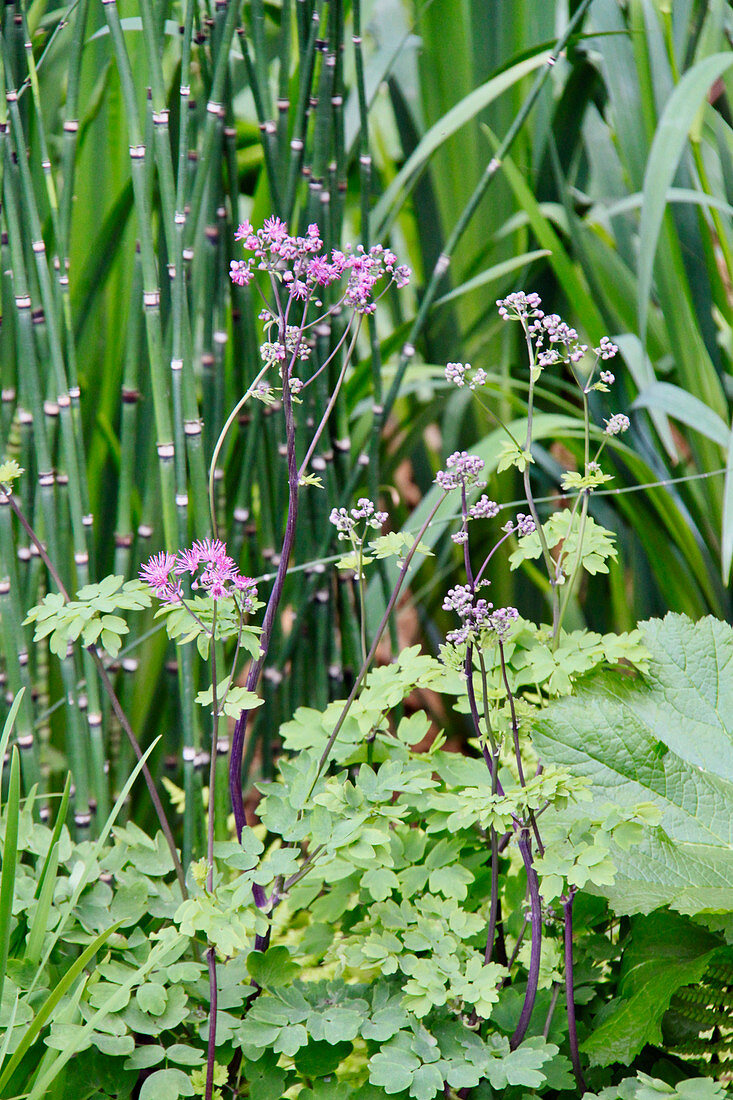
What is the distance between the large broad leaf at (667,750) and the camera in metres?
0.70

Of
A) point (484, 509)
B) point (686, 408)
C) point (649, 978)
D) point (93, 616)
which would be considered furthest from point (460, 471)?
point (686, 408)

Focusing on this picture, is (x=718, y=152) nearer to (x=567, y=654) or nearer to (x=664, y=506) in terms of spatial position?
(x=664, y=506)

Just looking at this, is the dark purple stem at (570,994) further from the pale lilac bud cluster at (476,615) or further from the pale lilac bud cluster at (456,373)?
the pale lilac bud cluster at (456,373)

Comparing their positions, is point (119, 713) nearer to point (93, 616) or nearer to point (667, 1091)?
point (93, 616)

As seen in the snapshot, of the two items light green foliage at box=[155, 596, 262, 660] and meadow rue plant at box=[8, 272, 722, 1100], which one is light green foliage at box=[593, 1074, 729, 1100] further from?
light green foliage at box=[155, 596, 262, 660]

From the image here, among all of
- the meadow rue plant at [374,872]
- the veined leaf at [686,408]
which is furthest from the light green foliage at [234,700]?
the veined leaf at [686,408]

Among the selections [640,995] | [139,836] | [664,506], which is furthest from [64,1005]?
[664,506]

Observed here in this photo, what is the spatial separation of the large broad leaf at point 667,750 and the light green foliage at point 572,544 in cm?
12

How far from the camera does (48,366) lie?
0.91 metres

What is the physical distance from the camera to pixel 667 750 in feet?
2.44

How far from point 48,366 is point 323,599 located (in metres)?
0.38

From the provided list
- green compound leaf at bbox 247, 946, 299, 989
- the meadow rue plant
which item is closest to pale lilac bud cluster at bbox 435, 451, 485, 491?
the meadow rue plant

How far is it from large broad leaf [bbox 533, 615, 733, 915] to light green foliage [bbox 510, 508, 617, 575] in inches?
4.9

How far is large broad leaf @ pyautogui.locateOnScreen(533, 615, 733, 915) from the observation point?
0.70 meters
